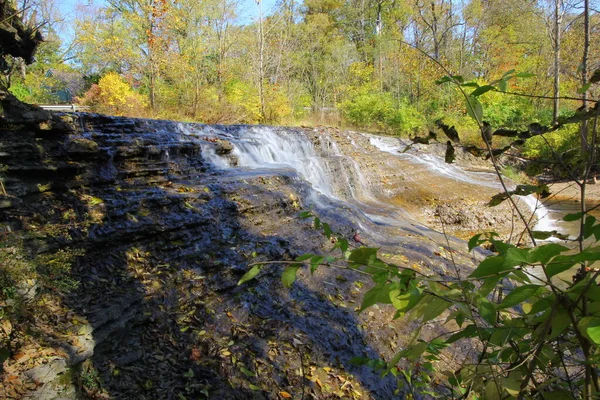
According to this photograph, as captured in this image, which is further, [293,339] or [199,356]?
[293,339]

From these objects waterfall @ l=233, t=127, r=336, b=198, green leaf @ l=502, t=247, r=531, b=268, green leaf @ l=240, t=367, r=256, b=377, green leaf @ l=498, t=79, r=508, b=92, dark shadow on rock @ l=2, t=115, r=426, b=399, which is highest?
green leaf @ l=498, t=79, r=508, b=92

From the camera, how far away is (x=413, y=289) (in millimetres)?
836

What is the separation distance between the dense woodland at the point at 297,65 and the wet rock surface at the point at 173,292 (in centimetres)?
1299

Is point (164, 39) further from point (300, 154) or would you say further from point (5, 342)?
point (5, 342)

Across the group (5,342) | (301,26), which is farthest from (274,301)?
(301,26)

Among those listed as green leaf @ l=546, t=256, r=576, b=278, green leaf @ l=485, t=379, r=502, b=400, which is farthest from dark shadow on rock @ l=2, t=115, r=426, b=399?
green leaf @ l=546, t=256, r=576, b=278

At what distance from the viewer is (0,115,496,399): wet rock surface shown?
279cm

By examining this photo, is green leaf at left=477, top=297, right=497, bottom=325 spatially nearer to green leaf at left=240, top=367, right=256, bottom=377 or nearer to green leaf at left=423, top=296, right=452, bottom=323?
green leaf at left=423, top=296, right=452, bottom=323

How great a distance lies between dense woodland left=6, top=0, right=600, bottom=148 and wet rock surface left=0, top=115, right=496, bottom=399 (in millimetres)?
12992

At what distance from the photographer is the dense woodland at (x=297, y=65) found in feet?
61.5

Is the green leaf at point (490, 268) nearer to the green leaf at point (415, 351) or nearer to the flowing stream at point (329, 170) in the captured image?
the green leaf at point (415, 351)

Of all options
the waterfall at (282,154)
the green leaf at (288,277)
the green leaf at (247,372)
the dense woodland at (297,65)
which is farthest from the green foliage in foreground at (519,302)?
the dense woodland at (297,65)

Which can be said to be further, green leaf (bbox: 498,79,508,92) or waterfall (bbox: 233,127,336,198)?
waterfall (bbox: 233,127,336,198)

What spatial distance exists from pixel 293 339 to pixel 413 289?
2803mm
